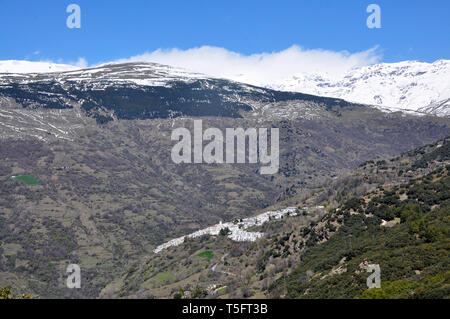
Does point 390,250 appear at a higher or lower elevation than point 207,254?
lower

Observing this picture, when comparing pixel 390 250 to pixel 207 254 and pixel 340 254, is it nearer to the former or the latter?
pixel 340 254

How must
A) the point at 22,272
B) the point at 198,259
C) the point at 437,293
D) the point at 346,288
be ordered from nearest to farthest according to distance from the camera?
the point at 437,293 < the point at 346,288 < the point at 198,259 < the point at 22,272

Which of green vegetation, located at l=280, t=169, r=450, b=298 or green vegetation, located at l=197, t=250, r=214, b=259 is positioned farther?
green vegetation, located at l=197, t=250, r=214, b=259

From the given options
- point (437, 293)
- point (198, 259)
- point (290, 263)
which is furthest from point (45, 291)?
point (437, 293)

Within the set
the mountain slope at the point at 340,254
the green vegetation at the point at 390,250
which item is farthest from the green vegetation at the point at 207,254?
the green vegetation at the point at 390,250

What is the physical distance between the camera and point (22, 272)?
182875 millimetres

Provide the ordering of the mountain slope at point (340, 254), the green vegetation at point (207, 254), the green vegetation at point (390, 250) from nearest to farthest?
1. the green vegetation at point (390, 250)
2. the mountain slope at point (340, 254)
3. the green vegetation at point (207, 254)

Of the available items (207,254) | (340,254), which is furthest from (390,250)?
(207,254)

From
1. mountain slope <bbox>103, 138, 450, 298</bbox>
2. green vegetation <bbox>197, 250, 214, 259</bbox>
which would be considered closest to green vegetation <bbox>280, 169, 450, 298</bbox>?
mountain slope <bbox>103, 138, 450, 298</bbox>

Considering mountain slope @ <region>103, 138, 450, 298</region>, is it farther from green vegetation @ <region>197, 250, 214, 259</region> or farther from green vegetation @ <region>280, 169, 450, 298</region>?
green vegetation @ <region>197, 250, 214, 259</region>

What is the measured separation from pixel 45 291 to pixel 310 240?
11854 centimetres

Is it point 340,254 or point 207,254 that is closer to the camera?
point 340,254

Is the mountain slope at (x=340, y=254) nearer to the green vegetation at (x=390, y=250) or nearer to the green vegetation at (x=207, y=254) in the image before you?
the green vegetation at (x=390, y=250)
